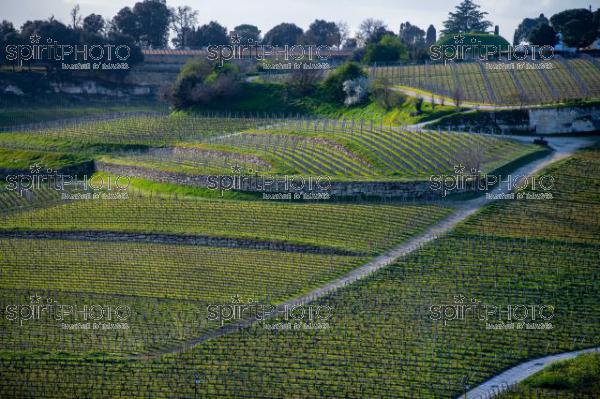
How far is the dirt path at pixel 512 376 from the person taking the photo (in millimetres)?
34500

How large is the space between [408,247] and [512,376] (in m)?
15.3

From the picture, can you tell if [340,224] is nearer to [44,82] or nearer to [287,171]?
[287,171]

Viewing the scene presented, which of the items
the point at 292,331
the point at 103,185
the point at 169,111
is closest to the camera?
the point at 292,331

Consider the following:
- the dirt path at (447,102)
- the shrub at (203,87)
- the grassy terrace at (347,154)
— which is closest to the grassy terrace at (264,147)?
the grassy terrace at (347,154)

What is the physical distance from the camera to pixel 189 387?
34844mm

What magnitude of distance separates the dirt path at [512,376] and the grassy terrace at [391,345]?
0.40m

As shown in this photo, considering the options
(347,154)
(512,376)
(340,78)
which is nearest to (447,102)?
(340,78)

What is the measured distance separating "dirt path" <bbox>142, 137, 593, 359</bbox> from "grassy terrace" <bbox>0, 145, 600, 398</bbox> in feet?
2.31

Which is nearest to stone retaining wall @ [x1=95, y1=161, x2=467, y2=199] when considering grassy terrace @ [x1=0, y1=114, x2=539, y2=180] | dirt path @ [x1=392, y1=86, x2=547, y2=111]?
grassy terrace @ [x1=0, y1=114, x2=539, y2=180]

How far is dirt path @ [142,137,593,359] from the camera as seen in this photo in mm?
39850

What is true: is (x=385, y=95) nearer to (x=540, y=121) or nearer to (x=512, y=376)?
(x=540, y=121)

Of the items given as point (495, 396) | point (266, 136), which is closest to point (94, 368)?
point (495, 396)

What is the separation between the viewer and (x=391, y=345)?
38.1 metres

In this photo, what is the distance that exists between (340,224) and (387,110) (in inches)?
1231
